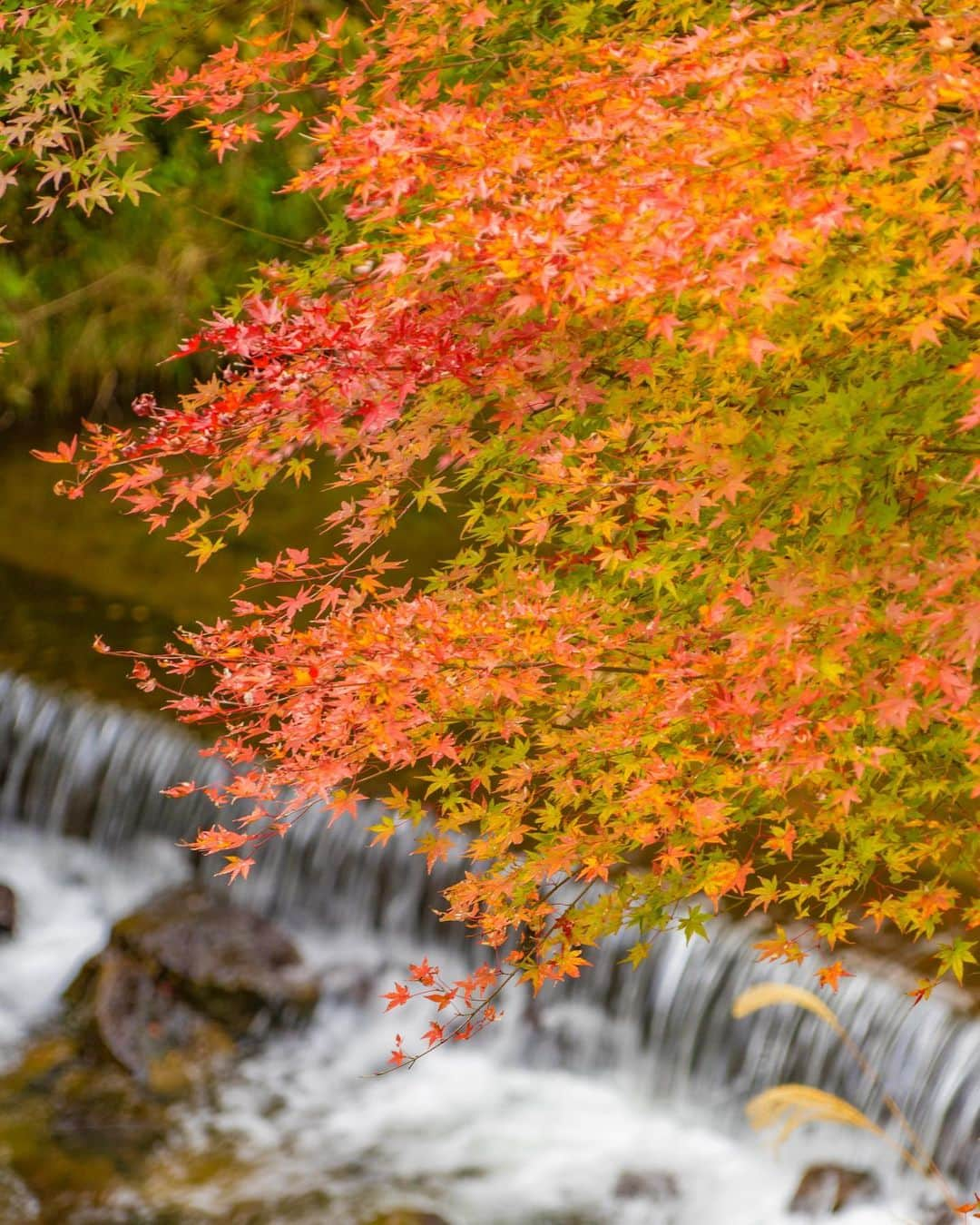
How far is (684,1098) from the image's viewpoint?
5965 millimetres

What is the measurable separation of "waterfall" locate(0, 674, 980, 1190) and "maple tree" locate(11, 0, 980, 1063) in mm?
1691

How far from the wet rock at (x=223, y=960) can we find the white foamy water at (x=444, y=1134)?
0.14 m

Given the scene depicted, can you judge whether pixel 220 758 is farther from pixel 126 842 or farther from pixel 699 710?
pixel 699 710

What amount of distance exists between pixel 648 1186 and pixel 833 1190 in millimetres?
711

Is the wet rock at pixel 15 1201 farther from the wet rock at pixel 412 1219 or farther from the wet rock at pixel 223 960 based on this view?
the wet rock at pixel 412 1219

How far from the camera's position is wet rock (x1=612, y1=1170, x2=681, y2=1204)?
559 centimetres

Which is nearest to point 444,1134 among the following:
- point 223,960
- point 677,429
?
point 223,960

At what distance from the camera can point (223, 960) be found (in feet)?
21.9

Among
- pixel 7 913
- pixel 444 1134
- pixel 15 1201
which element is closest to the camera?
pixel 15 1201

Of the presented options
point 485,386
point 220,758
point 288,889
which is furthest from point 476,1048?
point 485,386

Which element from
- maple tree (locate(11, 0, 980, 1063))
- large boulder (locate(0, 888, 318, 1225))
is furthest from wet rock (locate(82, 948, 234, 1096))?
maple tree (locate(11, 0, 980, 1063))

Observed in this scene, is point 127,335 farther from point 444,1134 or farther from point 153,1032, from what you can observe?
point 444,1134

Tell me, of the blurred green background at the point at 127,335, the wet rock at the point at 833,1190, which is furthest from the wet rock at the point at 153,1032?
the blurred green background at the point at 127,335

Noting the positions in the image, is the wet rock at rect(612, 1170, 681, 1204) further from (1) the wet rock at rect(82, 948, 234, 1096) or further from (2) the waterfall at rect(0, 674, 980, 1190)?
(1) the wet rock at rect(82, 948, 234, 1096)
